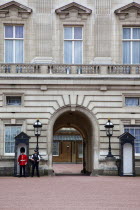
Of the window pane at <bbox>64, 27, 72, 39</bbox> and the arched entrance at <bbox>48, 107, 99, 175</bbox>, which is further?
the window pane at <bbox>64, 27, 72, 39</bbox>

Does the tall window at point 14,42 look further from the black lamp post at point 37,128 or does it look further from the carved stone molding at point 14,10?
the black lamp post at point 37,128

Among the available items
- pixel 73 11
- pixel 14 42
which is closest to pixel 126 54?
pixel 73 11

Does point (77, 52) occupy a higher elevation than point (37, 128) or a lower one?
higher

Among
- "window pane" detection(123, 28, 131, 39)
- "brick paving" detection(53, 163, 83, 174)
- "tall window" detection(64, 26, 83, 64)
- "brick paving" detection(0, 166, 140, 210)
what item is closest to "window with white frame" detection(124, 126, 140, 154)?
"tall window" detection(64, 26, 83, 64)

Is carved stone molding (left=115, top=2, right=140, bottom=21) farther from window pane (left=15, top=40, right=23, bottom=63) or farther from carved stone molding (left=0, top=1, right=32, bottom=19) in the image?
window pane (left=15, top=40, right=23, bottom=63)

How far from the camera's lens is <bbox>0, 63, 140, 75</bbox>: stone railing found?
33000 mm

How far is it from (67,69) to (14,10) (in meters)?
4.86

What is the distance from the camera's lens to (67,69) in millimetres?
33344

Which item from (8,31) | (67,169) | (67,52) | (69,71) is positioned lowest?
(67,169)

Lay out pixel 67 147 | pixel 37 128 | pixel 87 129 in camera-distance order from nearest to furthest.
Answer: pixel 37 128 → pixel 87 129 → pixel 67 147

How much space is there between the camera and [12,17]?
111 ft

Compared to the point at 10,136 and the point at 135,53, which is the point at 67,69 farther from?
the point at 10,136

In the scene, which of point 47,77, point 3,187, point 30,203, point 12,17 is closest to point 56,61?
point 47,77

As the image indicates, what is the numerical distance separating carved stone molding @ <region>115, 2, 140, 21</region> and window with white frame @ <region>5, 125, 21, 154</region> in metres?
9.21
